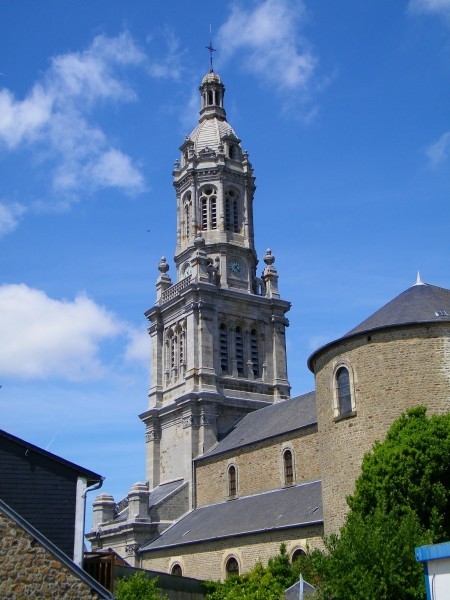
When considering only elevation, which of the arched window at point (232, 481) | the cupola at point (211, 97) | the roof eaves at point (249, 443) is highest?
the cupola at point (211, 97)

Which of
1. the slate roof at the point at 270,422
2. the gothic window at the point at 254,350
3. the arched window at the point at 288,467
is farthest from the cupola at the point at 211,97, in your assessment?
the arched window at the point at 288,467

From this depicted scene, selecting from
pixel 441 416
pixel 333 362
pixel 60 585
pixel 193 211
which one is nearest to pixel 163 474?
pixel 193 211

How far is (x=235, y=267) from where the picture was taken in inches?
1864

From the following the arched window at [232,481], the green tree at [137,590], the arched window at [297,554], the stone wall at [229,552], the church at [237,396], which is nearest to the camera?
the green tree at [137,590]

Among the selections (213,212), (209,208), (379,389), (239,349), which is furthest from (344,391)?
(209,208)

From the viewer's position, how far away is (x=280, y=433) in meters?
33.7

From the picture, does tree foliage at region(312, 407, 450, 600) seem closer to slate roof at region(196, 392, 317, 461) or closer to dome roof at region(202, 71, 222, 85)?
slate roof at region(196, 392, 317, 461)

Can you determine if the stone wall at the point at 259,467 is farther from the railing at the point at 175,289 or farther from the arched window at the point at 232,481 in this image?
the railing at the point at 175,289

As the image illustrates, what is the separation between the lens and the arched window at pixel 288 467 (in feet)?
108

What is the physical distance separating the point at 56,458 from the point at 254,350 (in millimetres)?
28913

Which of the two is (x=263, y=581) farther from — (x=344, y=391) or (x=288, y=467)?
(x=288, y=467)

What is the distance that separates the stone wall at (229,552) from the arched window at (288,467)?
3.51 metres

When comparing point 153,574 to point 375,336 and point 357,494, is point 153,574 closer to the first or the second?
point 357,494

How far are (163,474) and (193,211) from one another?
16.0 metres
